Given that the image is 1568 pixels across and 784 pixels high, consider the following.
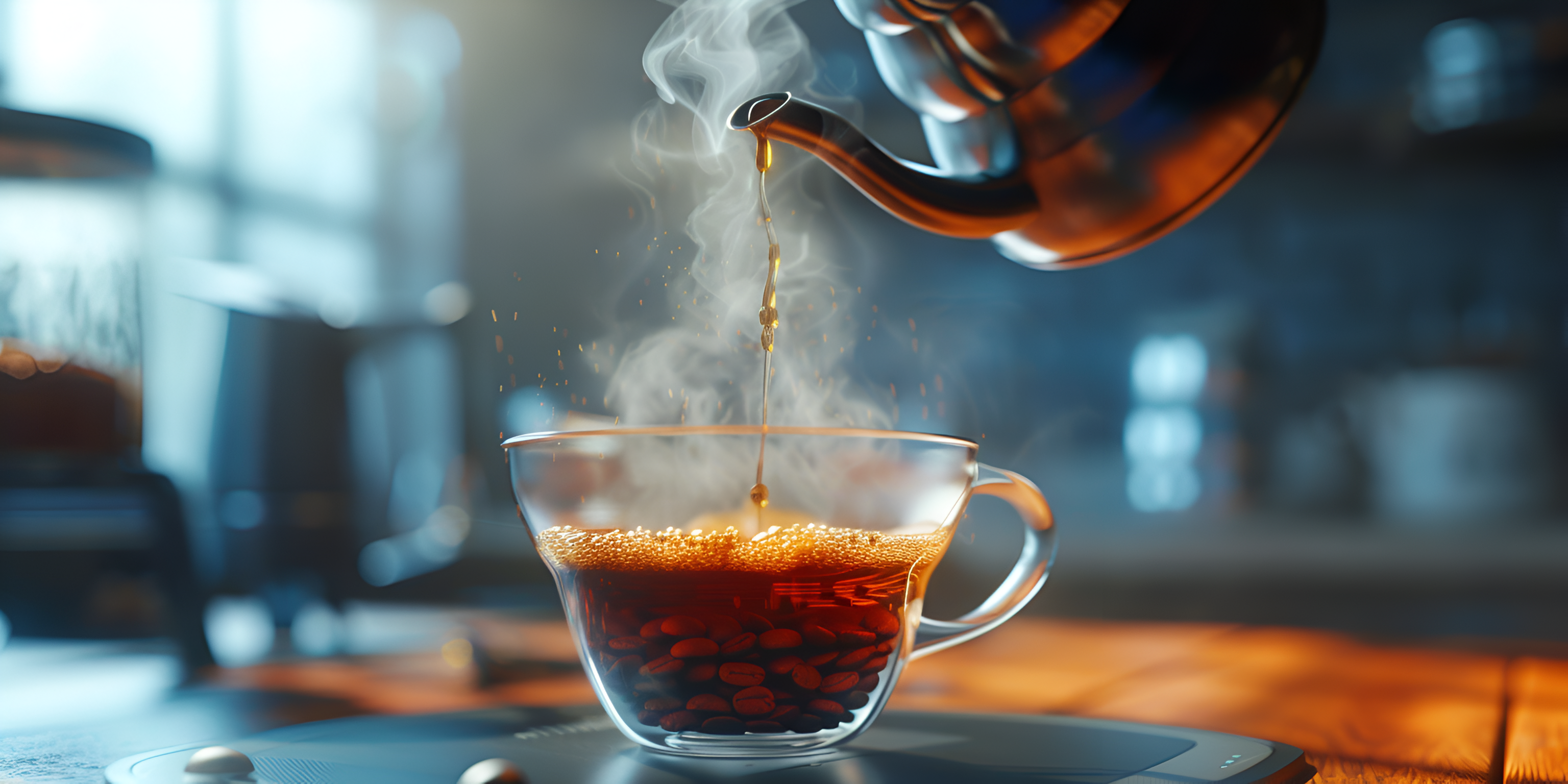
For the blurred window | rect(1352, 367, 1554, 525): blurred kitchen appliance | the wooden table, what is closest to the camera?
the wooden table

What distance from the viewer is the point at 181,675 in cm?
59

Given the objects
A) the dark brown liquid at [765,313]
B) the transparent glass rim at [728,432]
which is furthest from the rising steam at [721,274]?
the transparent glass rim at [728,432]

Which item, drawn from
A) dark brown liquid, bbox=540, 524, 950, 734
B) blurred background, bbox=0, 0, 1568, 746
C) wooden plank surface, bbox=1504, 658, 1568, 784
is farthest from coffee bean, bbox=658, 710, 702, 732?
blurred background, bbox=0, 0, 1568, 746

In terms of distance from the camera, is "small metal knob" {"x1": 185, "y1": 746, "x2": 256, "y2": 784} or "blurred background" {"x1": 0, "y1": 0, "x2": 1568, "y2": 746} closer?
"small metal knob" {"x1": 185, "y1": 746, "x2": 256, "y2": 784}

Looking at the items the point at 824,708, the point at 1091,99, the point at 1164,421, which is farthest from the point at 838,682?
the point at 1164,421

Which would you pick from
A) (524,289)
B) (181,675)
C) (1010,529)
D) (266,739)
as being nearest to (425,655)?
(181,675)

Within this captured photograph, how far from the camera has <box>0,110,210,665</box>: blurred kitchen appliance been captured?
0.67 metres

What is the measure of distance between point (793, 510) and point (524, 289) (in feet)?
8.93

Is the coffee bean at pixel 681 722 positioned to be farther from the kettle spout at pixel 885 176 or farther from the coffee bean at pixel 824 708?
the kettle spout at pixel 885 176

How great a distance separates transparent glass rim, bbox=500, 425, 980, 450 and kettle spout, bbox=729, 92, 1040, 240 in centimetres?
8

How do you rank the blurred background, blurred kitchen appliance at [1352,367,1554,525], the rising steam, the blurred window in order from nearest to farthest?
the rising steam < the blurred background < blurred kitchen appliance at [1352,367,1554,525] < the blurred window

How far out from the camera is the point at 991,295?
2.71 metres

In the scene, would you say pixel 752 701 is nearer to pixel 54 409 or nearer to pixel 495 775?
pixel 495 775

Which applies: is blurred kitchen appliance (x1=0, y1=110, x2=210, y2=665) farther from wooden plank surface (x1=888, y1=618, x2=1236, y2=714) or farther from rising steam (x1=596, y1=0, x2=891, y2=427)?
wooden plank surface (x1=888, y1=618, x2=1236, y2=714)
